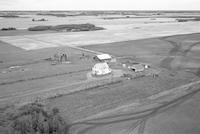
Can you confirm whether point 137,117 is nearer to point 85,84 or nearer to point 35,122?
point 35,122

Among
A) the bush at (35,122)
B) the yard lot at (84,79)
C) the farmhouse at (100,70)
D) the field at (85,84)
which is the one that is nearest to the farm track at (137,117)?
the field at (85,84)

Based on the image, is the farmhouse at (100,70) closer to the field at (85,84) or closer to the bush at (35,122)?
the field at (85,84)

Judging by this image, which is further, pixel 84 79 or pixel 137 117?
pixel 84 79

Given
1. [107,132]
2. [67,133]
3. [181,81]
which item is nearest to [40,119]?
[67,133]

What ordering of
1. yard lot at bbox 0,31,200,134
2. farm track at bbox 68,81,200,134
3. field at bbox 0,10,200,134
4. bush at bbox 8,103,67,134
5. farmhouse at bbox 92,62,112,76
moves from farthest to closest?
farmhouse at bbox 92,62,112,76 < yard lot at bbox 0,31,200,134 < field at bbox 0,10,200,134 < farm track at bbox 68,81,200,134 < bush at bbox 8,103,67,134

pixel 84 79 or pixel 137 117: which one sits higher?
pixel 84 79

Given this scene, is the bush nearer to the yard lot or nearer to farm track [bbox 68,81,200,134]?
farm track [bbox 68,81,200,134]

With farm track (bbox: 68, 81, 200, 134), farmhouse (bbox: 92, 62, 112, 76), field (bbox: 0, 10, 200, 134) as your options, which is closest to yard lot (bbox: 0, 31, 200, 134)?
field (bbox: 0, 10, 200, 134)

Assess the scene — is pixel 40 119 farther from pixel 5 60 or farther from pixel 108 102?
pixel 5 60

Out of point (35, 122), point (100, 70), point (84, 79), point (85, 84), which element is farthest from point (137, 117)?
point (100, 70)
